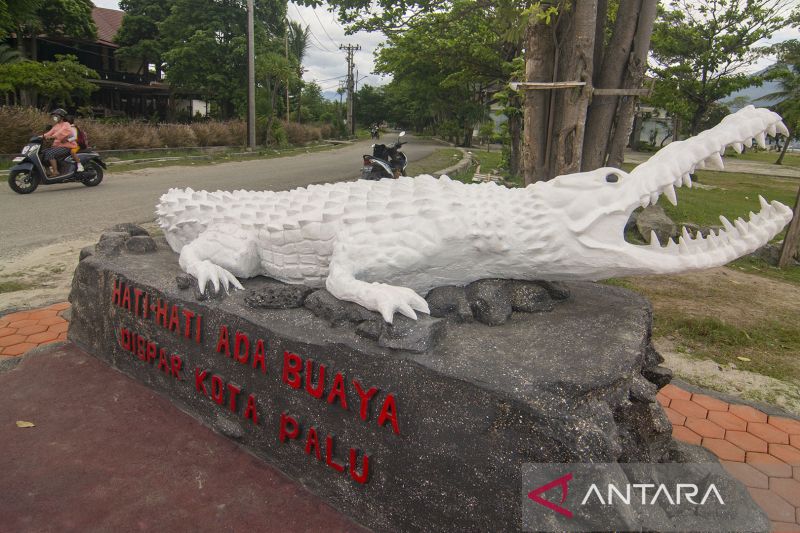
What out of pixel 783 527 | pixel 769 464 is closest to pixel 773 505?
pixel 783 527

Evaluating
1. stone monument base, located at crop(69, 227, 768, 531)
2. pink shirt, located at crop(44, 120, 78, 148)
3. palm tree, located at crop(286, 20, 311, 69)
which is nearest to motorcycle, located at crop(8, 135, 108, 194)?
pink shirt, located at crop(44, 120, 78, 148)

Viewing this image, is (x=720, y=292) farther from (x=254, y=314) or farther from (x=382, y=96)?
(x=382, y=96)

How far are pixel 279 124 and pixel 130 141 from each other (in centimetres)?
662

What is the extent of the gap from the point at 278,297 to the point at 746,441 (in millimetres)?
2585

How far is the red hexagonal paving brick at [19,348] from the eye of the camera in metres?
3.39

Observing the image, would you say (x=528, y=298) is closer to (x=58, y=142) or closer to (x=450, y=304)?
(x=450, y=304)

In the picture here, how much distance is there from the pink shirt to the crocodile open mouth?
9.86m

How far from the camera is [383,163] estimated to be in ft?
27.8

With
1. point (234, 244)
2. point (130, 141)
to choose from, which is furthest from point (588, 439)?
point (130, 141)

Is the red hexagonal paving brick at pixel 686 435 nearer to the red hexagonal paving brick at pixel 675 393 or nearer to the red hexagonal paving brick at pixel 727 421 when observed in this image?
the red hexagonal paving brick at pixel 727 421

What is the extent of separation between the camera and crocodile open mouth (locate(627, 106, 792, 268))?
2.06 metres

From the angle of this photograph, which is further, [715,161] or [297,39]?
[297,39]

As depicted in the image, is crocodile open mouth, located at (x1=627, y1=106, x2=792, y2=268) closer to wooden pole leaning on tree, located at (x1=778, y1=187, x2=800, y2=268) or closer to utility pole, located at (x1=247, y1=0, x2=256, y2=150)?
wooden pole leaning on tree, located at (x1=778, y1=187, x2=800, y2=268)

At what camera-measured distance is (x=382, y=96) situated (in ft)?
182
